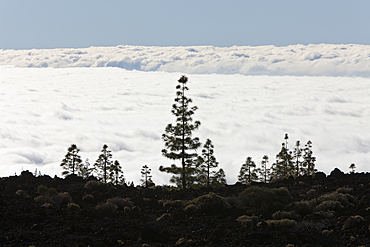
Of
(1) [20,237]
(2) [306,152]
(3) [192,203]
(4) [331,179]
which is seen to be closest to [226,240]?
(3) [192,203]

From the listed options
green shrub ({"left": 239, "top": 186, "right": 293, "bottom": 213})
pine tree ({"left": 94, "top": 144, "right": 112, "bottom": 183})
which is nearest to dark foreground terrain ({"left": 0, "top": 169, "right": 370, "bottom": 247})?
green shrub ({"left": 239, "top": 186, "right": 293, "bottom": 213})

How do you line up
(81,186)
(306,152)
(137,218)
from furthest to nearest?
1. (306,152)
2. (81,186)
3. (137,218)

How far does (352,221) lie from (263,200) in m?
4.92

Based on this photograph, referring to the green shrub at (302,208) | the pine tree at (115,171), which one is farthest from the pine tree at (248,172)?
the green shrub at (302,208)

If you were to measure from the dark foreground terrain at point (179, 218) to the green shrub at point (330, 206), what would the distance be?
5cm

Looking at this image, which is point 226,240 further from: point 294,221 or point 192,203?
point 192,203

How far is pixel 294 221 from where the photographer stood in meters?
15.0

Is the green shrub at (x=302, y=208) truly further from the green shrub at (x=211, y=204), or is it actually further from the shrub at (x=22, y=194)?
the shrub at (x=22, y=194)

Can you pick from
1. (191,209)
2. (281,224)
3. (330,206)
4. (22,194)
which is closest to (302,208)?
(330,206)

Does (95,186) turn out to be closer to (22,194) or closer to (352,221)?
(22,194)

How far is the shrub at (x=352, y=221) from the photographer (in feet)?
46.4

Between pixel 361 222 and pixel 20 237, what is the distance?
1408 cm

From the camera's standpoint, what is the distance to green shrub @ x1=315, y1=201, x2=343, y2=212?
16797 mm

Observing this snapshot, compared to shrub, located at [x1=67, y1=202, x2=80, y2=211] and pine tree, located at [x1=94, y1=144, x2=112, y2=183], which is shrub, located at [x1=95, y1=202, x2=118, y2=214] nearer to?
shrub, located at [x1=67, y1=202, x2=80, y2=211]
